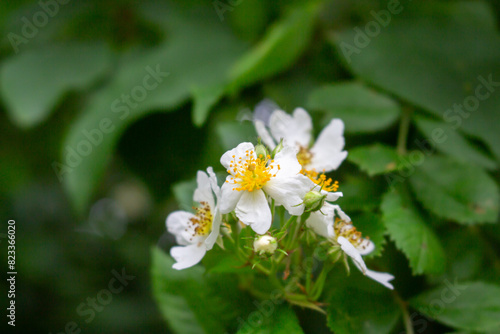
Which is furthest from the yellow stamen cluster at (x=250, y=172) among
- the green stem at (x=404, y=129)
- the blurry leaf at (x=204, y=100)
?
the green stem at (x=404, y=129)

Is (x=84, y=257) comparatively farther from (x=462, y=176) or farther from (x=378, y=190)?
(x=462, y=176)

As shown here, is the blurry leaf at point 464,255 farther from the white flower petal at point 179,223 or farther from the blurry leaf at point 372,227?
the white flower petal at point 179,223

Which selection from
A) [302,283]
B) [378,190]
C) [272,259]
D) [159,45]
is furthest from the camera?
[159,45]

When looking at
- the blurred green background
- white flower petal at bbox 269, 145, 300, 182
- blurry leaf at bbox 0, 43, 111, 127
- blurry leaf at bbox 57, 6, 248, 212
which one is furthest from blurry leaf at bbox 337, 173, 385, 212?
blurry leaf at bbox 0, 43, 111, 127

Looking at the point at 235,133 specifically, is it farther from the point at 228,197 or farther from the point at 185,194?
the point at 228,197

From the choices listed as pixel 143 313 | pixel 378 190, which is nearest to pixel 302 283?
pixel 378 190

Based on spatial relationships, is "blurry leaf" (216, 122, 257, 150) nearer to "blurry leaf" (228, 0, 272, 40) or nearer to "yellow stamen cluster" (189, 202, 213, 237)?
"yellow stamen cluster" (189, 202, 213, 237)
